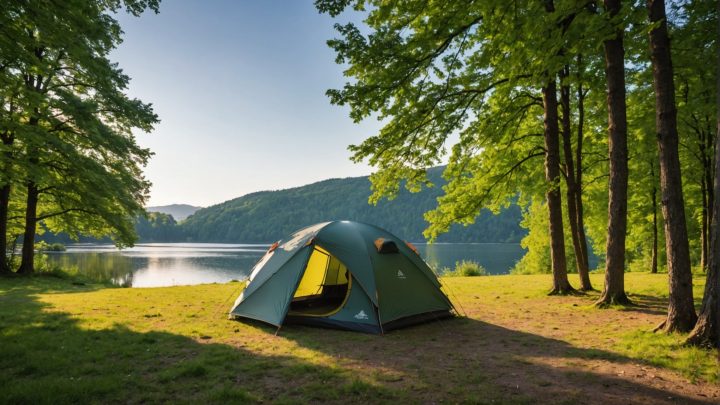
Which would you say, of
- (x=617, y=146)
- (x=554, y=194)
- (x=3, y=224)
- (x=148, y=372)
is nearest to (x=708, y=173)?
(x=554, y=194)

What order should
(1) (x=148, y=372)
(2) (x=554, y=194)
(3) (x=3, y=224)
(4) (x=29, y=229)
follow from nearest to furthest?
(1) (x=148, y=372)
(2) (x=554, y=194)
(3) (x=3, y=224)
(4) (x=29, y=229)

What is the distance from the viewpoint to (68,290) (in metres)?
14.8

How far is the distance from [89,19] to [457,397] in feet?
29.0

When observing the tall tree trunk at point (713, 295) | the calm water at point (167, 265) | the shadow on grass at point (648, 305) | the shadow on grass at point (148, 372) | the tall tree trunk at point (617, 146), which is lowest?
the calm water at point (167, 265)

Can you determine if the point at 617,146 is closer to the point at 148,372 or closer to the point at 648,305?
the point at 648,305

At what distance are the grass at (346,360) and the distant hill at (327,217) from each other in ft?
402

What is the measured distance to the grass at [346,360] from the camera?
474cm

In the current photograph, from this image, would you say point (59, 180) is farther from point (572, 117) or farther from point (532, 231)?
point (532, 231)

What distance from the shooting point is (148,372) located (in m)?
Answer: 5.55

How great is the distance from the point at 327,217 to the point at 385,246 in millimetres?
135117

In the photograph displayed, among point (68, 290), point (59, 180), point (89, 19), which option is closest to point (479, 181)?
point (89, 19)

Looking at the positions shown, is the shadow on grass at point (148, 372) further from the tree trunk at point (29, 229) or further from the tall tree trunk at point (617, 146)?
the tree trunk at point (29, 229)

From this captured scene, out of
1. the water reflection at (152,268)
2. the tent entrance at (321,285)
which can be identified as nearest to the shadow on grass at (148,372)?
the tent entrance at (321,285)

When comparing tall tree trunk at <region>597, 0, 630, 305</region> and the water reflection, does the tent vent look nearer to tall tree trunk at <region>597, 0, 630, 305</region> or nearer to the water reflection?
tall tree trunk at <region>597, 0, 630, 305</region>
